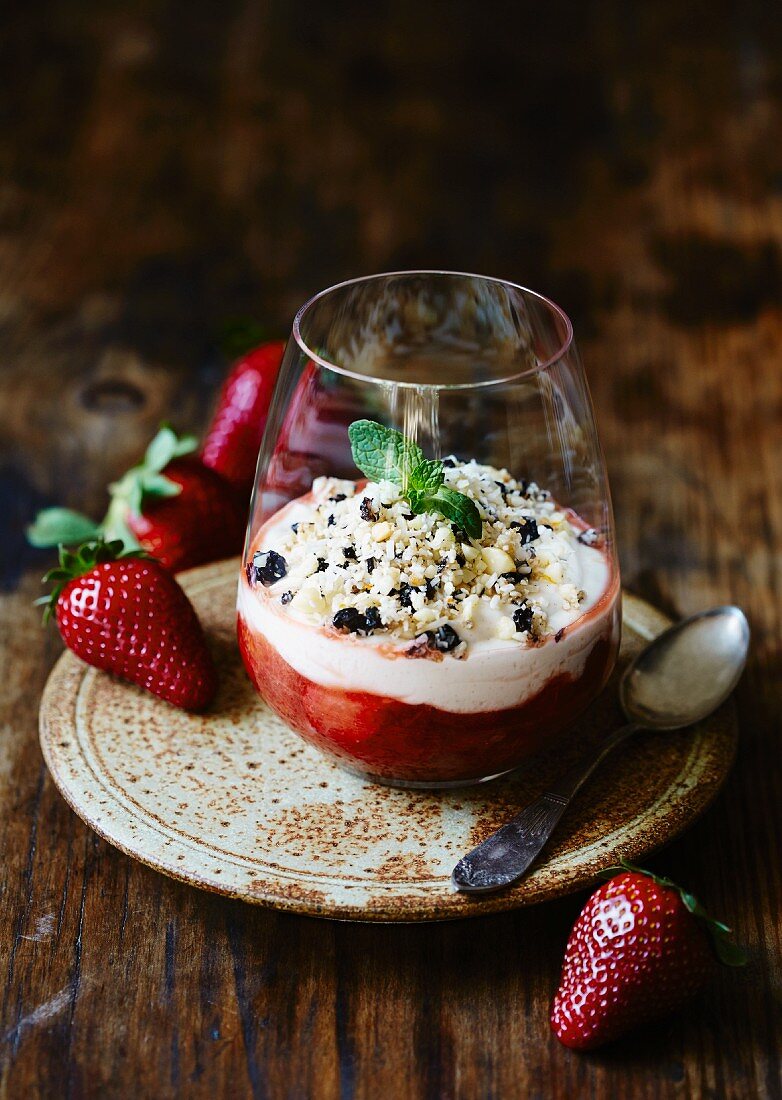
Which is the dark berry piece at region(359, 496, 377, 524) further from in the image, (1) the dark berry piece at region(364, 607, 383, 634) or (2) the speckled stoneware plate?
(2) the speckled stoneware plate

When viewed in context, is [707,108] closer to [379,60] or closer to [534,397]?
[379,60]

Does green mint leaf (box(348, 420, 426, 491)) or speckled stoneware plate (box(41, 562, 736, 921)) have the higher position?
green mint leaf (box(348, 420, 426, 491))

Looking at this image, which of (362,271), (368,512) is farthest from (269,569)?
(362,271)

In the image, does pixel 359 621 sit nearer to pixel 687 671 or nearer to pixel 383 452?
pixel 383 452

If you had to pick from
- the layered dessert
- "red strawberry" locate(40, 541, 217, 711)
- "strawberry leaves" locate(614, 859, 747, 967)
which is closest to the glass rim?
the layered dessert

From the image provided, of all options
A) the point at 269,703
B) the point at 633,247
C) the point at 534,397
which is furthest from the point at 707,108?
the point at 269,703

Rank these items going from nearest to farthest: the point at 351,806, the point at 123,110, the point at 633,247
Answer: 1. the point at 351,806
2. the point at 633,247
3. the point at 123,110

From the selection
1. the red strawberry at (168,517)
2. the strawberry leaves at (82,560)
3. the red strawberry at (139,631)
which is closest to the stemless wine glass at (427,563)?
the red strawberry at (139,631)
